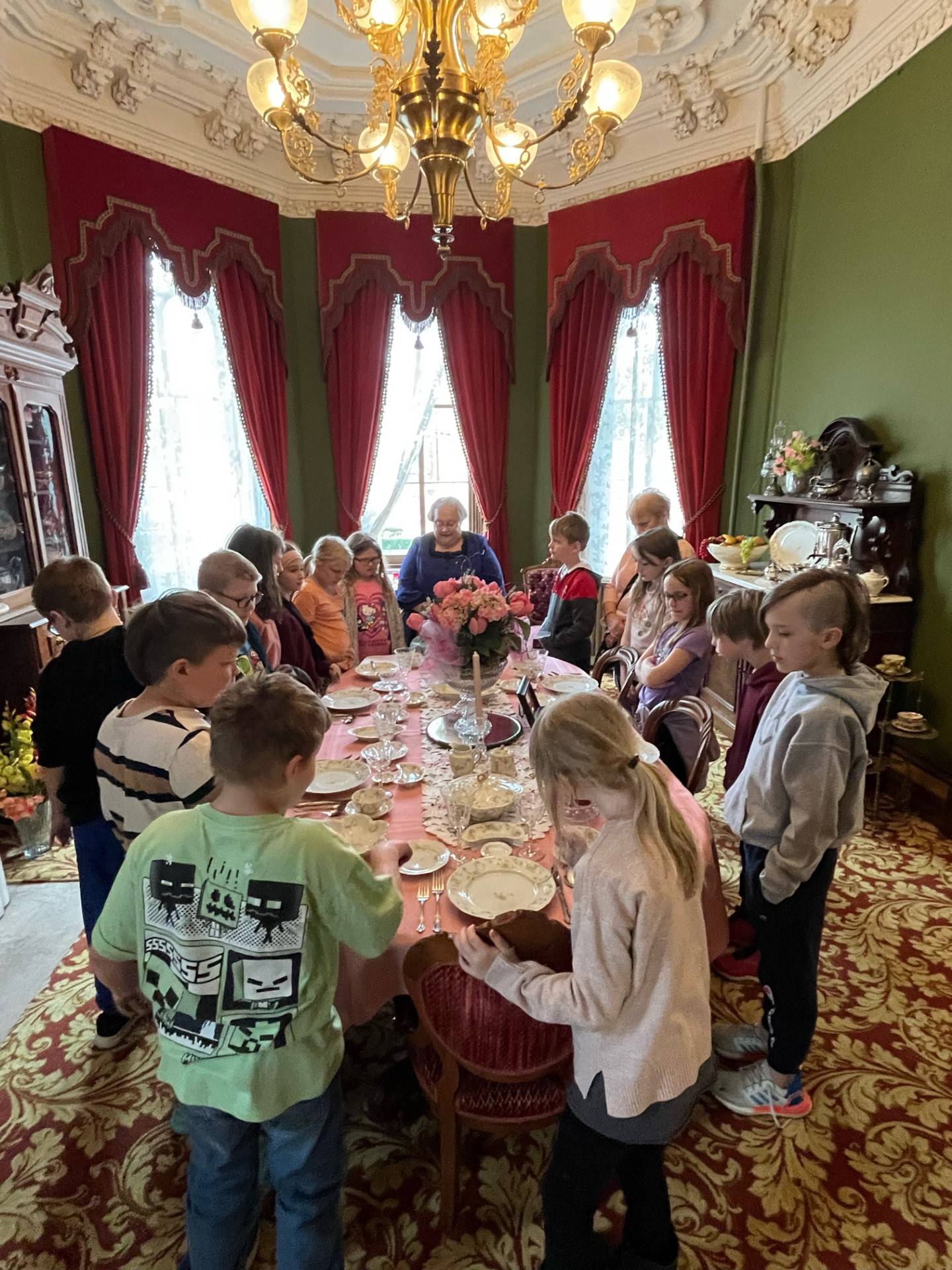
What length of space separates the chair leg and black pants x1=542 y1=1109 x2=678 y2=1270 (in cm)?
26

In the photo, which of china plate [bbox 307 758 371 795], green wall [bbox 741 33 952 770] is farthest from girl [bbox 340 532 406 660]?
green wall [bbox 741 33 952 770]

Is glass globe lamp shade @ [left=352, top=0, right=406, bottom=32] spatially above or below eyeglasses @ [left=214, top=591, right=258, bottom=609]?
above

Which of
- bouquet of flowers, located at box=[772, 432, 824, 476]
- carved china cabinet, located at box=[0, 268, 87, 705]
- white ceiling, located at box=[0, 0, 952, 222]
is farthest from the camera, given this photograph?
bouquet of flowers, located at box=[772, 432, 824, 476]

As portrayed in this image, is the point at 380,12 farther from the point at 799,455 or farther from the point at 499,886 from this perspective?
the point at 799,455

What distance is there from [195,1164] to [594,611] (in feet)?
9.36

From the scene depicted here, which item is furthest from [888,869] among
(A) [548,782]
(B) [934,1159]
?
(A) [548,782]

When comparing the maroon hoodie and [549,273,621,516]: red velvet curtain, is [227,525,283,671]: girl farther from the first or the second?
[549,273,621,516]: red velvet curtain

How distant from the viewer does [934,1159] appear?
187cm

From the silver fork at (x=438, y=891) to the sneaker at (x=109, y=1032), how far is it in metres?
1.35

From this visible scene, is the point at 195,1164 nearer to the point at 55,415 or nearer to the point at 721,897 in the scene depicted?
the point at 721,897

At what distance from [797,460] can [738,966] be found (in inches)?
117

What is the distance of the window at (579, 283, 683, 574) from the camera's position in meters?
5.30

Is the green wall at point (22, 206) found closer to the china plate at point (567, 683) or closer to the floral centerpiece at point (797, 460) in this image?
the china plate at point (567, 683)

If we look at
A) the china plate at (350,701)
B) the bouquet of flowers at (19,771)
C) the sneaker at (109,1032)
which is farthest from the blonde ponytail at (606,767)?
the bouquet of flowers at (19,771)
